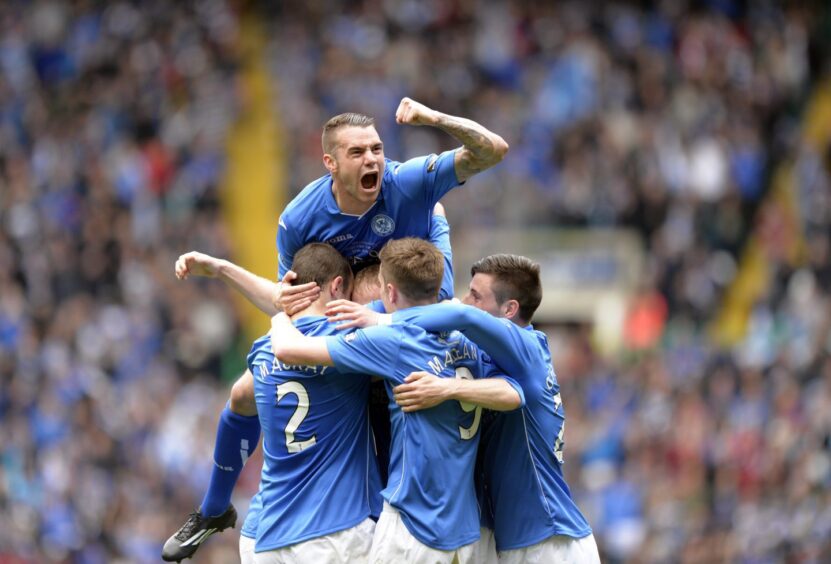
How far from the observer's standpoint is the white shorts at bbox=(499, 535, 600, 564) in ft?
22.4

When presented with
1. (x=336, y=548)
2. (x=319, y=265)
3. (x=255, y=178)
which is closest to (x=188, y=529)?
(x=336, y=548)

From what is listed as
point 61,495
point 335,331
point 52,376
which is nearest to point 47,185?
point 52,376

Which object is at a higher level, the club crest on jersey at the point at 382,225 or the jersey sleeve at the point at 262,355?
the club crest on jersey at the point at 382,225

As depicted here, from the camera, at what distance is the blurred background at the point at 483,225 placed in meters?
13.6

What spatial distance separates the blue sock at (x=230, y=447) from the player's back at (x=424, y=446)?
144cm

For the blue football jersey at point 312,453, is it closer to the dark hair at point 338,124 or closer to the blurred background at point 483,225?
the dark hair at point 338,124

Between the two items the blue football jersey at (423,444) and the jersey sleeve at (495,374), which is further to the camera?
the jersey sleeve at (495,374)

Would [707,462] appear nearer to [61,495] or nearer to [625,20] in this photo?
[61,495]

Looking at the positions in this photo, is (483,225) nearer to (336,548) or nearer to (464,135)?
(464,135)

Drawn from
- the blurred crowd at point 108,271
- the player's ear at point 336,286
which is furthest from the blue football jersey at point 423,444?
the blurred crowd at point 108,271

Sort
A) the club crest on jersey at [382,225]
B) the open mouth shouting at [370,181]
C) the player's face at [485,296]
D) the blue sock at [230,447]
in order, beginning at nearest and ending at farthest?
the player's face at [485,296], the open mouth shouting at [370,181], the club crest on jersey at [382,225], the blue sock at [230,447]

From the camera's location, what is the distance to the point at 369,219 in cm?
739

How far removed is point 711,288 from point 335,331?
1089 cm

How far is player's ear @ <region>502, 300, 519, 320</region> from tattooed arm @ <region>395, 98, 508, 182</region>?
65 cm
